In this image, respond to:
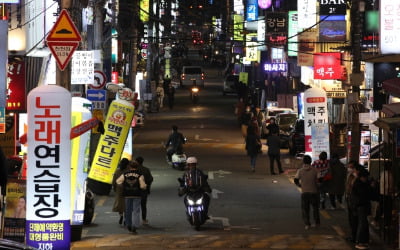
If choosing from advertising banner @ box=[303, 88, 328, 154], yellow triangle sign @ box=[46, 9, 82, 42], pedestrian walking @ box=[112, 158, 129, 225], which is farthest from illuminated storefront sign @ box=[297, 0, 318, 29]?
yellow triangle sign @ box=[46, 9, 82, 42]

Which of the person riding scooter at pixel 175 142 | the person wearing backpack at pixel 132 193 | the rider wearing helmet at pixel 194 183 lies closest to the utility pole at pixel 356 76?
the rider wearing helmet at pixel 194 183

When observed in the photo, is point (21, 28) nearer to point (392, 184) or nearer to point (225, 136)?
point (392, 184)

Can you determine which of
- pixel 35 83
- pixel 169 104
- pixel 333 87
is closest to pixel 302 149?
pixel 333 87

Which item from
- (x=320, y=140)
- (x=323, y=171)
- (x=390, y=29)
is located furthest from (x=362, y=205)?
(x=390, y=29)

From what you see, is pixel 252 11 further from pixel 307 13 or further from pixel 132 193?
pixel 132 193

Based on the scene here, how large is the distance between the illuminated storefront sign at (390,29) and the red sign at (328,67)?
11113mm

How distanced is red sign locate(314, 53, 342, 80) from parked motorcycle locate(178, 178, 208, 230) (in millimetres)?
20495

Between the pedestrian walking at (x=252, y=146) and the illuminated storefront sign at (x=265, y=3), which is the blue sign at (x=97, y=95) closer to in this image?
the pedestrian walking at (x=252, y=146)

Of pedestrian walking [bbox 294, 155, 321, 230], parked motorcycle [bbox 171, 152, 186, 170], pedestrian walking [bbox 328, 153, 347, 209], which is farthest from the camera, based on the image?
parked motorcycle [bbox 171, 152, 186, 170]

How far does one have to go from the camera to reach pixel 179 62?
5236 inches

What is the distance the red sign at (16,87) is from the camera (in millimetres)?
26312

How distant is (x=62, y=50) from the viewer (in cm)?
1786

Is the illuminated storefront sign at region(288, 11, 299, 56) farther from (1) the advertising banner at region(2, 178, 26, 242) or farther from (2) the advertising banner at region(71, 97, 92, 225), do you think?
(1) the advertising banner at region(2, 178, 26, 242)

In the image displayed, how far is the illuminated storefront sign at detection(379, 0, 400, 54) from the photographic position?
96.5ft
